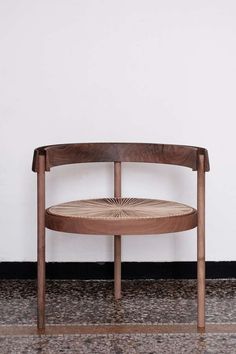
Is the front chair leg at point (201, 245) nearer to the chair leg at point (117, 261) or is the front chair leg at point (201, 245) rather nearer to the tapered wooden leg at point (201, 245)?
the tapered wooden leg at point (201, 245)

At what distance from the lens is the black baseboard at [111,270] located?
3.63 m

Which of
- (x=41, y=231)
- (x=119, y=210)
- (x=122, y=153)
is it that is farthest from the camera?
(x=122, y=153)

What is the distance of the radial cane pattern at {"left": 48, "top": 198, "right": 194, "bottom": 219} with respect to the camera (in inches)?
114

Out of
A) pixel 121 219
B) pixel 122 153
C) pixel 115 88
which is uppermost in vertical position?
pixel 115 88

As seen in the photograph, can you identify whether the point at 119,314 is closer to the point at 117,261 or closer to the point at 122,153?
the point at 117,261

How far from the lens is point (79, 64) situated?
354 centimetres

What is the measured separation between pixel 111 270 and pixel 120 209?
2.18 ft

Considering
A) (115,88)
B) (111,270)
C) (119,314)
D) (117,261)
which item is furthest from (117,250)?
(115,88)

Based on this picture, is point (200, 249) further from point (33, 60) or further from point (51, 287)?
point (33, 60)

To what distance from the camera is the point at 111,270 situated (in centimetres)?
363

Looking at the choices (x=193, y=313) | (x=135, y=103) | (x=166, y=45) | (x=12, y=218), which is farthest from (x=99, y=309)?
(x=166, y=45)

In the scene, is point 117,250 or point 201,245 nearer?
point 201,245

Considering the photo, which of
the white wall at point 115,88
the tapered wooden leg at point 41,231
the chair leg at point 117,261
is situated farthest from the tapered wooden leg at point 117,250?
the tapered wooden leg at point 41,231

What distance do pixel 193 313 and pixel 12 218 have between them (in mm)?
1067
